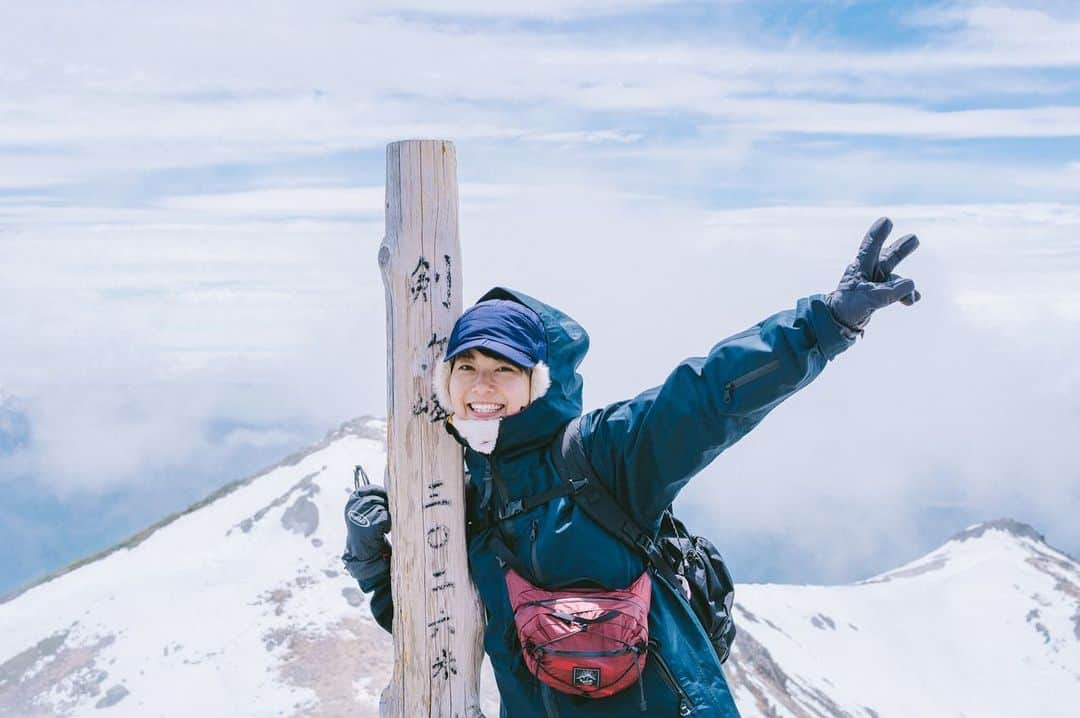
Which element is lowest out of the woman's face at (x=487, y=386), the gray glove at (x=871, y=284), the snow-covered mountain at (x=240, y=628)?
the snow-covered mountain at (x=240, y=628)

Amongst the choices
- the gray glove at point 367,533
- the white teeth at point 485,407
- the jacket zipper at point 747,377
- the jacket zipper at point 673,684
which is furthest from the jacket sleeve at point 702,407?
the gray glove at point 367,533

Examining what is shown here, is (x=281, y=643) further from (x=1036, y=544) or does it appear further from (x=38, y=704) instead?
(x=1036, y=544)

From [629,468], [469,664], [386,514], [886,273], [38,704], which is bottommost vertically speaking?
[38,704]

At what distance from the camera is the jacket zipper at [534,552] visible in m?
6.12

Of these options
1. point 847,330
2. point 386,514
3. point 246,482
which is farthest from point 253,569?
point 847,330

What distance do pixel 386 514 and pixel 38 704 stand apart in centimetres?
2992

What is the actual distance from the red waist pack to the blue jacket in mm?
130

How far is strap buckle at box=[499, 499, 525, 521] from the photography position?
629cm

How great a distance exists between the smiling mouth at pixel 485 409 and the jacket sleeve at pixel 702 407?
0.54 m

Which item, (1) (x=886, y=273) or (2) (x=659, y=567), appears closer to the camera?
(1) (x=886, y=273)

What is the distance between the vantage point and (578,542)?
19.7 feet

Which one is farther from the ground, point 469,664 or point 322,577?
point 469,664

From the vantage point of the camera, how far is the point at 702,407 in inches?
215

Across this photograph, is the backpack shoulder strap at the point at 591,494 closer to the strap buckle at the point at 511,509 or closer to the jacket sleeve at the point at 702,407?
the jacket sleeve at the point at 702,407
